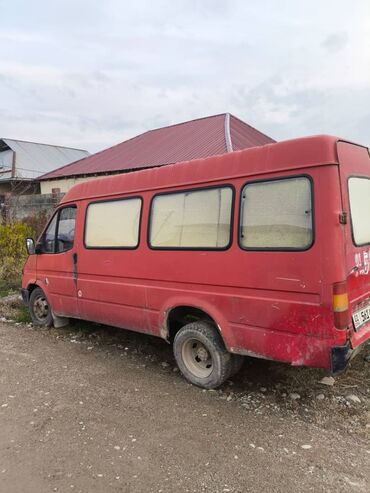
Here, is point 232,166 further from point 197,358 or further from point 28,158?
point 28,158

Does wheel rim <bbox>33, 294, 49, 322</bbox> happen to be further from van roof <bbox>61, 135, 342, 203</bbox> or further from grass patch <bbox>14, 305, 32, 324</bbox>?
van roof <bbox>61, 135, 342, 203</bbox>

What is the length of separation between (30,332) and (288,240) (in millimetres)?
4624

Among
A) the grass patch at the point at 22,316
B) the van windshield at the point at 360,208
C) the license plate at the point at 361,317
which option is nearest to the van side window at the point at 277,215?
the van windshield at the point at 360,208

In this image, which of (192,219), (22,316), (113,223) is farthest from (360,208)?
(22,316)

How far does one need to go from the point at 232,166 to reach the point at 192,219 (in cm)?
68

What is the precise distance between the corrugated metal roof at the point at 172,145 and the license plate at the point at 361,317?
49.2 ft

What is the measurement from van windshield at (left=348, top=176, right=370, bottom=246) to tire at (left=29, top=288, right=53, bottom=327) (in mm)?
4690

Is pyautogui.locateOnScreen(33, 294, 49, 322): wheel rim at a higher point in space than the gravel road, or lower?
higher

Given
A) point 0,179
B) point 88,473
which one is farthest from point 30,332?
point 0,179

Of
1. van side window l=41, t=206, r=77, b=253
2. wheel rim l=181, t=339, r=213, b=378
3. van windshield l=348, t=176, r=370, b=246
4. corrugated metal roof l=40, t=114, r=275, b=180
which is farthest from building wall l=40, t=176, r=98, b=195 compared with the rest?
van windshield l=348, t=176, r=370, b=246

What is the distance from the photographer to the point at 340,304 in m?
3.28

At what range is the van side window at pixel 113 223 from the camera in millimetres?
4871

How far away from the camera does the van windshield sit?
11.8ft

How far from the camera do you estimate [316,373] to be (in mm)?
4449
